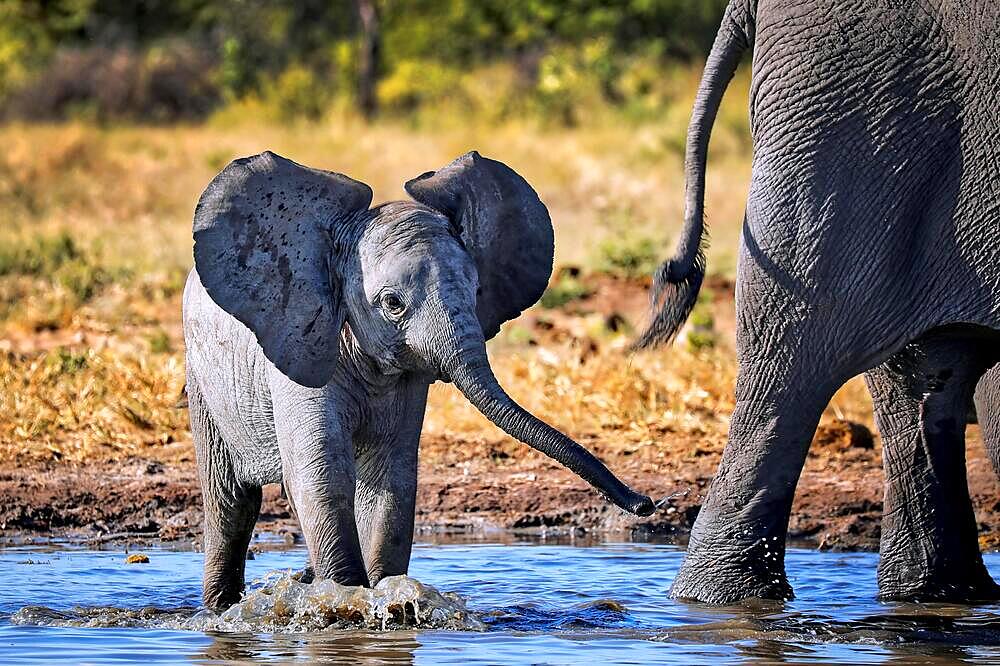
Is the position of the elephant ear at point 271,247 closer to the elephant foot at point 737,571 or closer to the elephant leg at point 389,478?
the elephant leg at point 389,478

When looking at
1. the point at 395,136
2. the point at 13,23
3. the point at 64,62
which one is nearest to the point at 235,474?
the point at 395,136

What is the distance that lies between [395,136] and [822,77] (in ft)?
39.5

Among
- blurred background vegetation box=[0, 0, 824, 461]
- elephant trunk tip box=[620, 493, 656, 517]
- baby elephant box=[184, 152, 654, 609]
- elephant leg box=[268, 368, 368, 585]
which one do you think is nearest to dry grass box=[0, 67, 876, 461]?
blurred background vegetation box=[0, 0, 824, 461]

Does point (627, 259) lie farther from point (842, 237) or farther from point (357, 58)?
point (357, 58)

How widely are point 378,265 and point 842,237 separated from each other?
49.4 inches

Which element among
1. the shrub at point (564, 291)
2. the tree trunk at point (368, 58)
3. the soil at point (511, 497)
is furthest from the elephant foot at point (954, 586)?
the tree trunk at point (368, 58)

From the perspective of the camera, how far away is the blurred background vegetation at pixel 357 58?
64.7 ft

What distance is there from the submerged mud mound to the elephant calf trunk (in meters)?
0.69

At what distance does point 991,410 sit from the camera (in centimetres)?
499

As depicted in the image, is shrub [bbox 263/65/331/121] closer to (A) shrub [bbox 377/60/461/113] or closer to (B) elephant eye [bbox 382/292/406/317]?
(A) shrub [bbox 377/60/461/113]

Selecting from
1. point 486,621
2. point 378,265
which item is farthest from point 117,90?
point 378,265

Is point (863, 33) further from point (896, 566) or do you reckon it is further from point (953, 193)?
point (896, 566)

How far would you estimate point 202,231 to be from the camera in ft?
14.5

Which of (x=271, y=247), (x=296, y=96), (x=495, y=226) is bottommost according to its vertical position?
(x=271, y=247)
